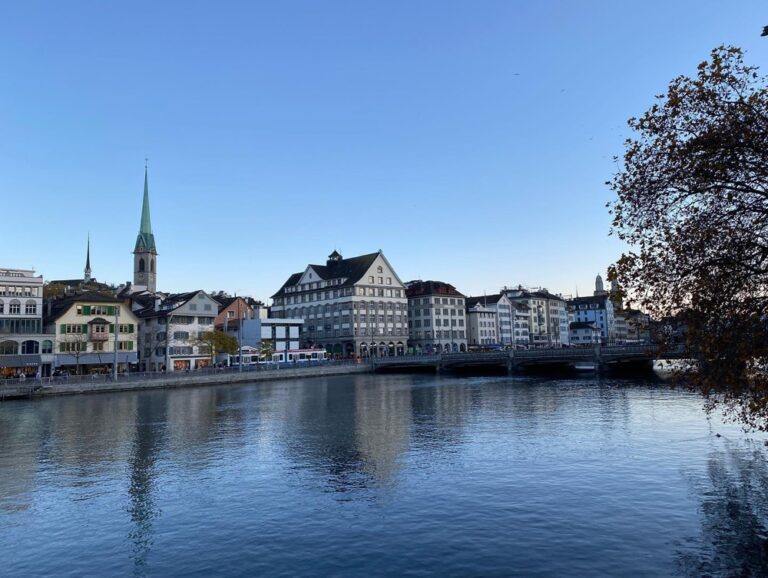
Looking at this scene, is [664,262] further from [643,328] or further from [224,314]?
[224,314]

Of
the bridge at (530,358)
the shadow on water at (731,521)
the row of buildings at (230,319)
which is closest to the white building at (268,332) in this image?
the row of buildings at (230,319)

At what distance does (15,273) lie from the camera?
284 ft

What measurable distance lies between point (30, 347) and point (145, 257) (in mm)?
113053

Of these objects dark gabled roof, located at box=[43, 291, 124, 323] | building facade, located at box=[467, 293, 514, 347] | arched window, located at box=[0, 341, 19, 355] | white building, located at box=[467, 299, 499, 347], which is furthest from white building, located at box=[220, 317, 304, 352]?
building facade, located at box=[467, 293, 514, 347]

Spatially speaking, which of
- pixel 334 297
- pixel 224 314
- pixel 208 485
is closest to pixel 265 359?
pixel 224 314

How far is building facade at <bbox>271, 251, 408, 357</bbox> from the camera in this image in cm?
14100

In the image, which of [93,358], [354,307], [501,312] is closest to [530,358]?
[354,307]

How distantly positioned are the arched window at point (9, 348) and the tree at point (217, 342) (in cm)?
2799

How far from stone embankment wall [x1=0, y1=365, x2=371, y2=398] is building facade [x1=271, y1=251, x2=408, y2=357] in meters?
24.6

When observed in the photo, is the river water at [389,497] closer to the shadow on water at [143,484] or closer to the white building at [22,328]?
the shadow on water at [143,484]

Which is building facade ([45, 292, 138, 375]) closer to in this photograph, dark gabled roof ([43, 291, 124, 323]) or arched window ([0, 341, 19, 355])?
dark gabled roof ([43, 291, 124, 323])

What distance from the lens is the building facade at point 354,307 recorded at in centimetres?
14100

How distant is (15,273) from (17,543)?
7940cm

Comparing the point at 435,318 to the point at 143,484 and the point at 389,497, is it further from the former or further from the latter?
the point at 389,497
